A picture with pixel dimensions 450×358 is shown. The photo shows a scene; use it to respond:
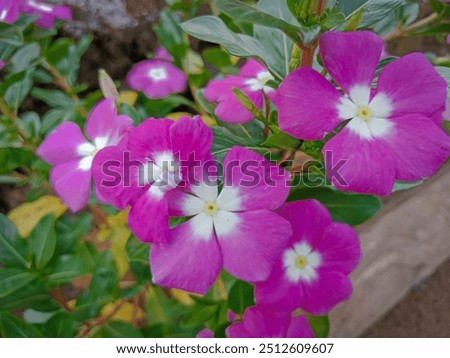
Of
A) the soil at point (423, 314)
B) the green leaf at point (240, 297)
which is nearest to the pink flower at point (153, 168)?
the green leaf at point (240, 297)

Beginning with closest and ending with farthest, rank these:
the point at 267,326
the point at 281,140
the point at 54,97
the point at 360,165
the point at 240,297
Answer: the point at 360,165 < the point at 281,140 < the point at 267,326 < the point at 240,297 < the point at 54,97

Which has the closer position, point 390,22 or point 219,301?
point 390,22

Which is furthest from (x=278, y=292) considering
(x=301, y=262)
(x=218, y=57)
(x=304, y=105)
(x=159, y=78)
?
(x=159, y=78)

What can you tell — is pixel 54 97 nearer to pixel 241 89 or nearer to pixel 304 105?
pixel 241 89

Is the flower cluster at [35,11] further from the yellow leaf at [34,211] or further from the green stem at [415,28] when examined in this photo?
the green stem at [415,28]

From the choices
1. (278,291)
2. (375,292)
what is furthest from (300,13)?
(375,292)
